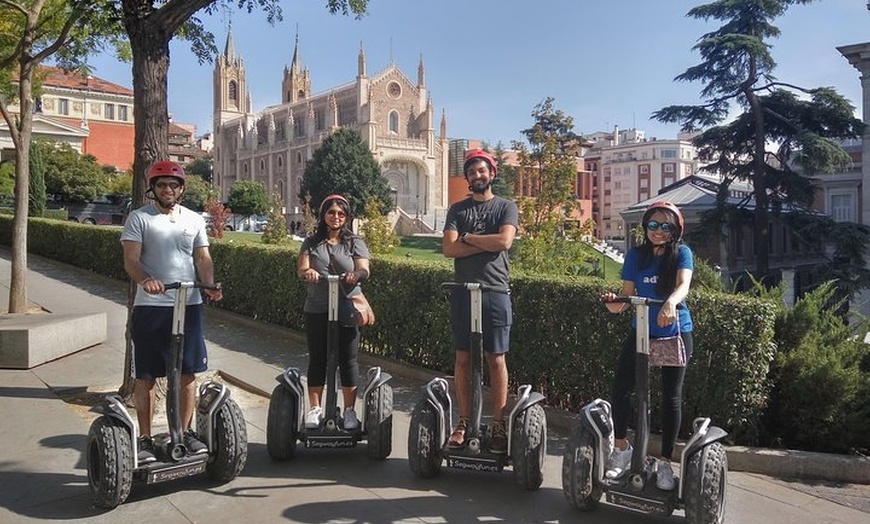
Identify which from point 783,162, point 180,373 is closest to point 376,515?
point 180,373

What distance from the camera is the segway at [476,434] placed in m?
4.12

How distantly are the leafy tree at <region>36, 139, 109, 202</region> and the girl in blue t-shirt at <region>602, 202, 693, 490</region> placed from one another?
54541 mm

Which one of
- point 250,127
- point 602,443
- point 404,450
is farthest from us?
point 250,127

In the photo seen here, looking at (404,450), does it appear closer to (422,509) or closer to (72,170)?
(422,509)

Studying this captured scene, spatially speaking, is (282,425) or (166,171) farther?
(282,425)

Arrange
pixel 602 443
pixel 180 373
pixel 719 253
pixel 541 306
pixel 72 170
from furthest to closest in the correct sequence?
pixel 72 170, pixel 719 253, pixel 541 306, pixel 180 373, pixel 602 443

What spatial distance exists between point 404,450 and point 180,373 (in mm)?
1744

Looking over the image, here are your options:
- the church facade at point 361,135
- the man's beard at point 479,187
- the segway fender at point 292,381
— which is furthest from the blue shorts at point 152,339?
the church facade at point 361,135

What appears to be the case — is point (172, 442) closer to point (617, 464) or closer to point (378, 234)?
point (617, 464)

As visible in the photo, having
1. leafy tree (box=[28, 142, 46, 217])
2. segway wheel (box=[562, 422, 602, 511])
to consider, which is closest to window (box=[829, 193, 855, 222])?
segway wheel (box=[562, 422, 602, 511])

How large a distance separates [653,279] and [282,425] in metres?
2.52

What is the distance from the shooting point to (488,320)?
440 centimetres

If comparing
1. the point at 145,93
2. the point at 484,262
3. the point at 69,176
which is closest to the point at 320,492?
the point at 484,262

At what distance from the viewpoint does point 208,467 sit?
4.29 metres
